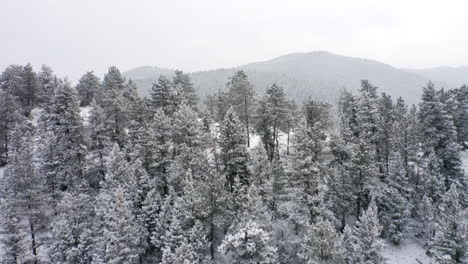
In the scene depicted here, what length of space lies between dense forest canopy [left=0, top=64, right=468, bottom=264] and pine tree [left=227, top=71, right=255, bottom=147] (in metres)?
0.33

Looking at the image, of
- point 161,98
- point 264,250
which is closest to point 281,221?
point 264,250

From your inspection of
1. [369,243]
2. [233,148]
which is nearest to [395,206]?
[369,243]

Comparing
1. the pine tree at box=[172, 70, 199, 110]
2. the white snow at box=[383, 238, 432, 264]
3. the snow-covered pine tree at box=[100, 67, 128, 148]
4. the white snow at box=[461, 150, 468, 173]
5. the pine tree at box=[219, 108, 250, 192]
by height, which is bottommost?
the white snow at box=[383, 238, 432, 264]

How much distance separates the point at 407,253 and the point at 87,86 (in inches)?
2876

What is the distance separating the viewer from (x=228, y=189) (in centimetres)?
3134

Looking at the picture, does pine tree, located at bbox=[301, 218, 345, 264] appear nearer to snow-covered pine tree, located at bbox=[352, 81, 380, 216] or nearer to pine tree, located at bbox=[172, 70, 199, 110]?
snow-covered pine tree, located at bbox=[352, 81, 380, 216]

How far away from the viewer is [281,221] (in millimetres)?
31562

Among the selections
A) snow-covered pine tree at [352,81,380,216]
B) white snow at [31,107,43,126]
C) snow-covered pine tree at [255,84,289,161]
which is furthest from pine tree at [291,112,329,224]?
white snow at [31,107,43,126]

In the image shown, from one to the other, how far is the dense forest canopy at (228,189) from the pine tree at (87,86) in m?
23.2

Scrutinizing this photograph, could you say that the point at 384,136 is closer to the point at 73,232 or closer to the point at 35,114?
the point at 73,232

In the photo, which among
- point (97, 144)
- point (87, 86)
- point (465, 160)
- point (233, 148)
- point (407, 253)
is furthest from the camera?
point (87, 86)

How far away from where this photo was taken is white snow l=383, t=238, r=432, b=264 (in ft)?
108

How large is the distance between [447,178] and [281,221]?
2451cm

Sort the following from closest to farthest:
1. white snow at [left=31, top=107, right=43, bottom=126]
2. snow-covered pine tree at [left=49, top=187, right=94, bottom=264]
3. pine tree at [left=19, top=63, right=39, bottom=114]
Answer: snow-covered pine tree at [left=49, top=187, right=94, bottom=264]
white snow at [left=31, top=107, right=43, bottom=126]
pine tree at [left=19, top=63, right=39, bottom=114]
